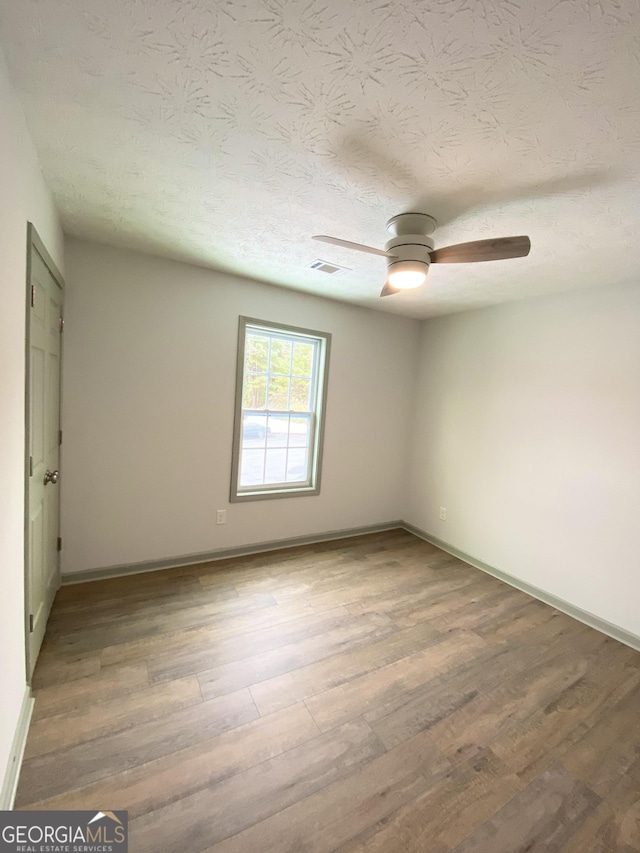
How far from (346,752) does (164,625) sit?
4.39 feet

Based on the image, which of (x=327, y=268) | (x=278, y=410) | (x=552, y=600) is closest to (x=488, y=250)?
(x=327, y=268)

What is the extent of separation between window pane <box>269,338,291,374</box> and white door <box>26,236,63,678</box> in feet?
5.41

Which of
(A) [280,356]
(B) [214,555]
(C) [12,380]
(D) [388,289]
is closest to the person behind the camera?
(C) [12,380]

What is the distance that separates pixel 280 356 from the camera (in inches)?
134

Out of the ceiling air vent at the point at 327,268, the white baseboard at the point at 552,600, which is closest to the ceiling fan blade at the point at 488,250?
the ceiling air vent at the point at 327,268

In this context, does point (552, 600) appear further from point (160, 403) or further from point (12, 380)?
point (12, 380)

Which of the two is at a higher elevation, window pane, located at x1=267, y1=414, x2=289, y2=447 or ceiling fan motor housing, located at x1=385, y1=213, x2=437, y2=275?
ceiling fan motor housing, located at x1=385, y1=213, x2=437, y2=275

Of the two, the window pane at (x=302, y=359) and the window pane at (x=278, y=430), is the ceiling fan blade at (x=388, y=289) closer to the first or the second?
the window pane at (x=302, y=359)

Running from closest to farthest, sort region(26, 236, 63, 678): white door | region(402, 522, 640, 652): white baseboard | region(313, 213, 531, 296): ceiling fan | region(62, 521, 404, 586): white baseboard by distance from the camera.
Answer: region(26, 236, 63, 678): white door
region(313, 213, 531, 296): ceiling fan
region(402, 522, 640, 652): white baseboard
region(62, 521, 404, 586): white baseboard

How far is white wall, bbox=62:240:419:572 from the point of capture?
2.52 m

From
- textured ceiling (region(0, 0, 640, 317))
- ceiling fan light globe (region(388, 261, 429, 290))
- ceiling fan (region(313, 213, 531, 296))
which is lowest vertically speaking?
ceiling fan light globe (region(388, 261, 429, 290))

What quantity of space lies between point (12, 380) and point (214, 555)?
2.26 metres

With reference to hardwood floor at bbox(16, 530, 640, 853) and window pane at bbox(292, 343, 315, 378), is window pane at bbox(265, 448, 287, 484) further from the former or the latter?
hardwood floor at bbox(16, 530, 640, 853)

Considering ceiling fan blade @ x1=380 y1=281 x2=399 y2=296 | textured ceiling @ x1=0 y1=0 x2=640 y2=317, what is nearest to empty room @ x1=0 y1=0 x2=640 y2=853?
textured ceiling @ x1=0 y1=0 x2=640 y2=317
